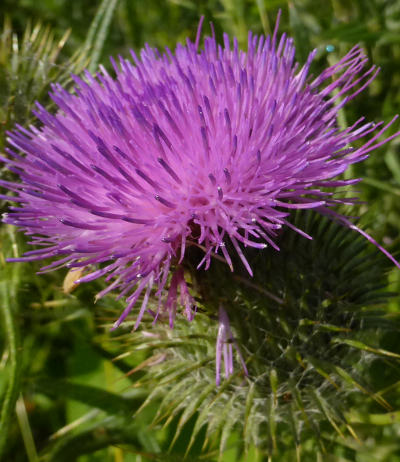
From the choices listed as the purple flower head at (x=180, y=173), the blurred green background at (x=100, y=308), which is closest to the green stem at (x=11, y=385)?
the blurred green background at (x=100, y=308)

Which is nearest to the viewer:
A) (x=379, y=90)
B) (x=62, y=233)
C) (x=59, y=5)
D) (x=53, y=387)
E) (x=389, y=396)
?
(x=62, y=233)

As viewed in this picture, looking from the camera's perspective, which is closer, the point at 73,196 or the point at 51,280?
the point at 73,196

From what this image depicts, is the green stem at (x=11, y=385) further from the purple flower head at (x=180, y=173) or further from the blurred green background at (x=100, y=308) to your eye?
the purple flower head at (x=180, y=173)

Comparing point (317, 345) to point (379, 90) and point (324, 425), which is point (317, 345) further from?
point (379, 90)

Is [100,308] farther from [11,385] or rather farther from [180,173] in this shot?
[180,173]

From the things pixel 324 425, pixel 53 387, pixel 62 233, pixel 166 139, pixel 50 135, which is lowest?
pixel 324 425

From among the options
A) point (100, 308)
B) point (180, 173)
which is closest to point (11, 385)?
point (100, 308)

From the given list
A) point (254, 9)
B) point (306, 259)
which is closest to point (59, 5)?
point (254, 9)
